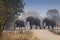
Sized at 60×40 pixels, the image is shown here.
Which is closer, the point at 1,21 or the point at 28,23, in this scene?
the point at 1,21

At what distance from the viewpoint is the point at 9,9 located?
2.61 m

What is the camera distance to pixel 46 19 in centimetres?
272

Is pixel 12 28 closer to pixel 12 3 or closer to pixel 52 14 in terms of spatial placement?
pixel 12 3

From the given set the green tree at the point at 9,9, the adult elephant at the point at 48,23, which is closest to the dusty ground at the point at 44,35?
the adult elephant at the point at 48,23

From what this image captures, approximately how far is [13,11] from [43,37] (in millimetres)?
705

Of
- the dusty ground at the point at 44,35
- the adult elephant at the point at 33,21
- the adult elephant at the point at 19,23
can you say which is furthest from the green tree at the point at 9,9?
the dusty ground at the point at 44,35

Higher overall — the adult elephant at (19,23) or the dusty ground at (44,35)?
the adult elephant at (19,23)

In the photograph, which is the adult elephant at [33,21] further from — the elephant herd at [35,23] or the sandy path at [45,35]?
the sandy path at [45,35]

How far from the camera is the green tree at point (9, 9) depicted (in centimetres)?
256

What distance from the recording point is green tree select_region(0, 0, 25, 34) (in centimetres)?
256

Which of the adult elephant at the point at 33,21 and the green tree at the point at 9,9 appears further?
the adult elephant at the point at 33,21

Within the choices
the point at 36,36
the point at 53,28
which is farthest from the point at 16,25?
the point at 53,28

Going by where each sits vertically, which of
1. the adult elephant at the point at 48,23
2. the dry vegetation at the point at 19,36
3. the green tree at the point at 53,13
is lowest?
the dry vegetation at the point at 19,36

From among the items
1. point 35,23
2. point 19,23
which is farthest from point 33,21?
point 19,23
